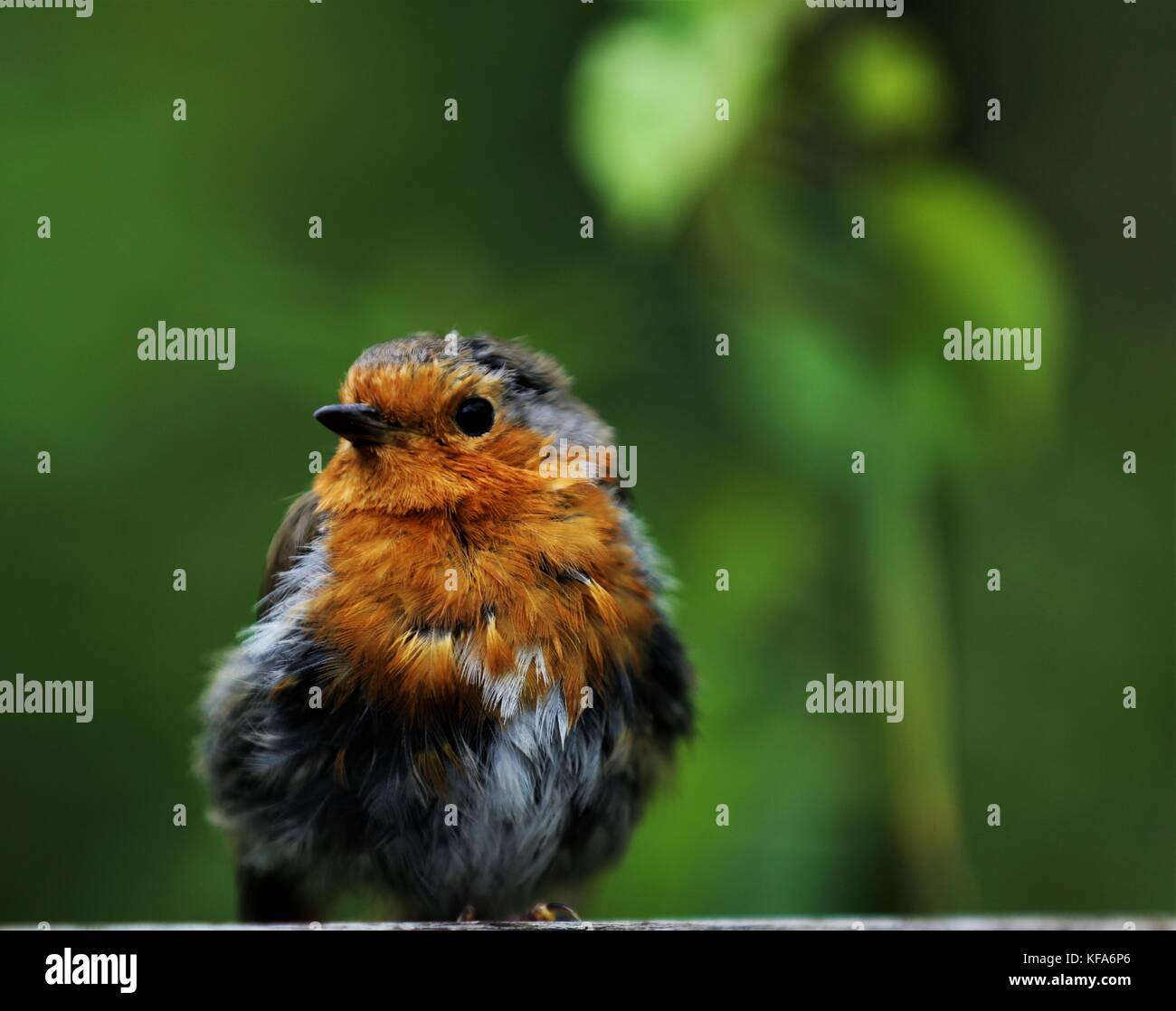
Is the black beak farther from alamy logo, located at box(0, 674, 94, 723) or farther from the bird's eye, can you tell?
alamy logo, located at box(0, 674, 94, 723)

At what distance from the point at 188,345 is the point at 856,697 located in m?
2.50

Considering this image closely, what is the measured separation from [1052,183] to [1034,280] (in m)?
1.44

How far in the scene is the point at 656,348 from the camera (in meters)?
4.33

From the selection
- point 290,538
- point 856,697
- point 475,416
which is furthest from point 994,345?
point 290,538

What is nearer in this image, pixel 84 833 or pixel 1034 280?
pixel 1034 280

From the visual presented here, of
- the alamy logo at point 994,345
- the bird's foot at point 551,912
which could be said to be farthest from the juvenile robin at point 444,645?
the alamy logo at point 994,345

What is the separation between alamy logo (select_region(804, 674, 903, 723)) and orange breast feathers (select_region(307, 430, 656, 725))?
0.60m

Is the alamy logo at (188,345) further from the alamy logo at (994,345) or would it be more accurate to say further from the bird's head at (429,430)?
the alamy logo at (994,345)

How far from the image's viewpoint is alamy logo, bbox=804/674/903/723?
381 cm

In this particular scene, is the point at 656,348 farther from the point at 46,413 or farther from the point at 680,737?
the point at 46,413

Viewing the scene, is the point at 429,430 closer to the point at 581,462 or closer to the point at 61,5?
the point at 581,462

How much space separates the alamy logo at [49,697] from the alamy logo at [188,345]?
3.65 ft
